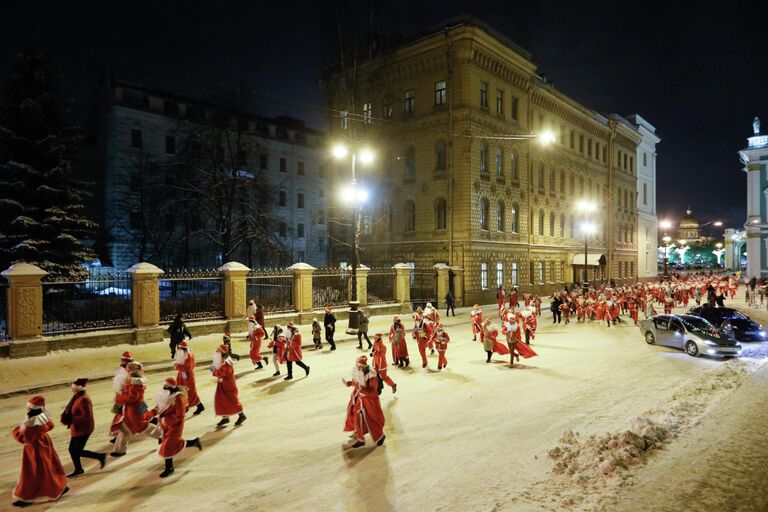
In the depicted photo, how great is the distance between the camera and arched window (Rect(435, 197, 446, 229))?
32.6m

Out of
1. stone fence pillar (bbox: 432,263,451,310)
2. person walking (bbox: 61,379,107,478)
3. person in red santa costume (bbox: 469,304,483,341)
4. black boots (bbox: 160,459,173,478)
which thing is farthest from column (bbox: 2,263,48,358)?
stone fence pillar (bbox: 432,263,451,310)

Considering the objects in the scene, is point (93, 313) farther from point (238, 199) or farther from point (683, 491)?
point (683, 491)

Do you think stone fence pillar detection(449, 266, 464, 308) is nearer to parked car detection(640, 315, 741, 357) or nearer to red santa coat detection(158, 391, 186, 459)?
parked car detection(640, 315, 741, 357)

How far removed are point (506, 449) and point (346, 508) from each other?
9.44ft

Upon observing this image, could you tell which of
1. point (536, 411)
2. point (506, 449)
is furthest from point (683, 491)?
point (536, 411)

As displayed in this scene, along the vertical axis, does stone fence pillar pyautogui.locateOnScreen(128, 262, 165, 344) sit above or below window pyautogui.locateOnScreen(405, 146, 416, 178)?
below

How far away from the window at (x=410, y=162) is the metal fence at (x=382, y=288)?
28.6ft

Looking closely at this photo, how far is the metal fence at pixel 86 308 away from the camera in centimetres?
1521

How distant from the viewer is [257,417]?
8820 mm

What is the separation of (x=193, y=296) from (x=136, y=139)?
30304mm

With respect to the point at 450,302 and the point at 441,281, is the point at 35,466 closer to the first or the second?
the point at 450,302

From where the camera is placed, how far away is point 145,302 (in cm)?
1608

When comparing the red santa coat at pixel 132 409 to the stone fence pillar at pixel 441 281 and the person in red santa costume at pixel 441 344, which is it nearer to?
the person in red santa costume at pixel 441 344

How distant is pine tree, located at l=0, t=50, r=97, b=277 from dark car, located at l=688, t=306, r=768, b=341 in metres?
25.7
